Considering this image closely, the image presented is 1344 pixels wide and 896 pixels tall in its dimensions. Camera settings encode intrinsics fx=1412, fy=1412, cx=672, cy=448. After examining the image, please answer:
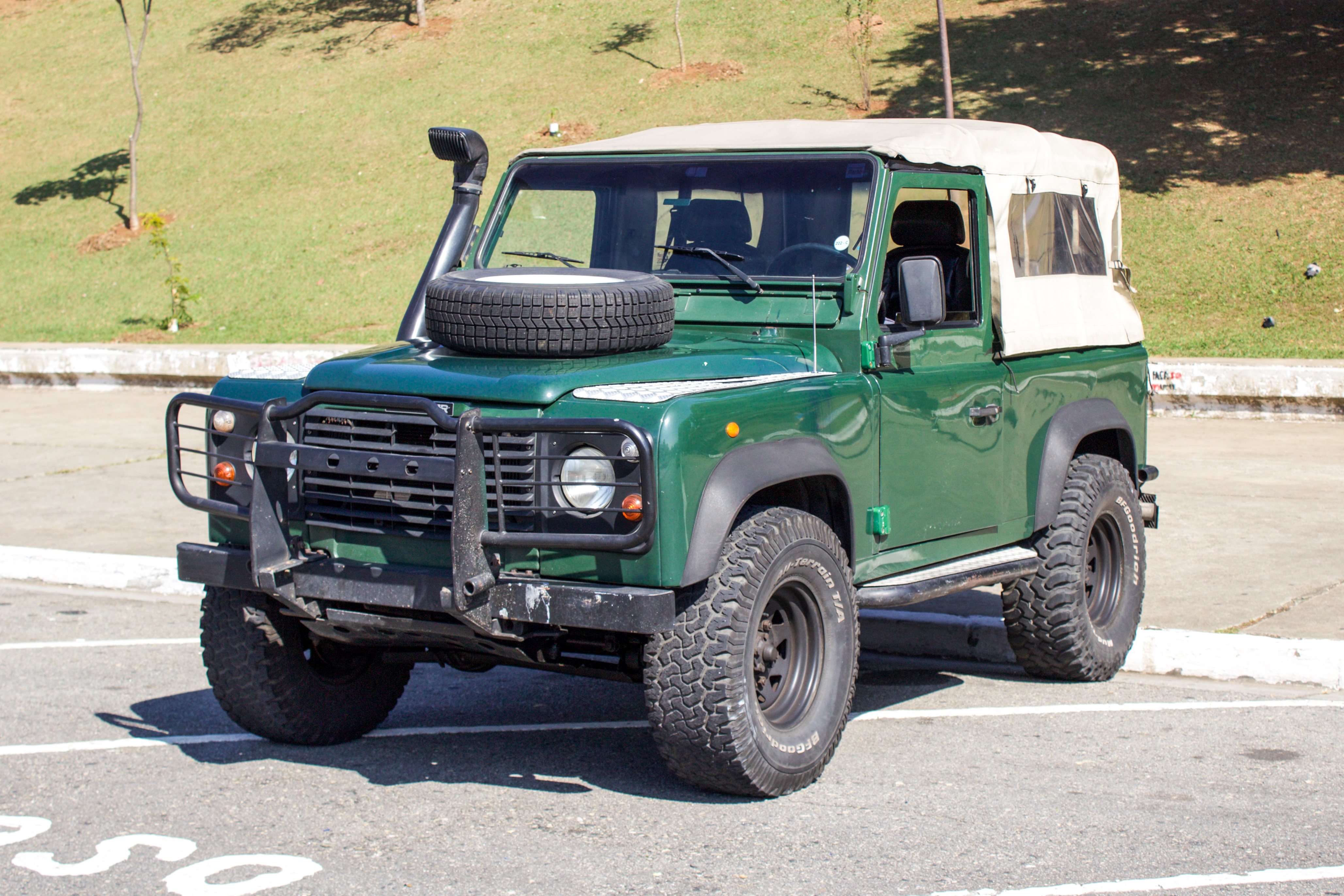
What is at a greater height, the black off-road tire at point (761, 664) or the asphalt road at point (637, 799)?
the black off-road tire at point (761, 664)

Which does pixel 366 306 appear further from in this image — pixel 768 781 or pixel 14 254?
pixel 768 781

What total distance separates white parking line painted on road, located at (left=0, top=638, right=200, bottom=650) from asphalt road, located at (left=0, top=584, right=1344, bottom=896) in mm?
531

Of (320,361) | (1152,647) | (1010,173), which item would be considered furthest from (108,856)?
(320,361)

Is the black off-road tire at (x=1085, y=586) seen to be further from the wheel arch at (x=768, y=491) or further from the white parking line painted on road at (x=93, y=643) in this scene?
the white parking line painted on road at (x=93, y=643)

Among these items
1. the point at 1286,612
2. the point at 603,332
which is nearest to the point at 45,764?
the point at 603,332

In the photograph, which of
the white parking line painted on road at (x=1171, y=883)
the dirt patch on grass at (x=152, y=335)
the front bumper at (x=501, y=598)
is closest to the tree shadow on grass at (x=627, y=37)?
the dirt patch on grass at (x=152, y=335)

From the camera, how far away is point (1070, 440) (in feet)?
19.7

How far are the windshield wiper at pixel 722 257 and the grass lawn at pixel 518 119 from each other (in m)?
12.3

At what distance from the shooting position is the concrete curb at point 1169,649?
6.00 m

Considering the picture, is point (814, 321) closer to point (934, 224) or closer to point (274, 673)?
point (934, 224)

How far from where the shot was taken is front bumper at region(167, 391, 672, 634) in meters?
3.96

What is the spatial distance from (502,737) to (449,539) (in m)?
1.43

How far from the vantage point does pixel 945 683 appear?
6.23 meters

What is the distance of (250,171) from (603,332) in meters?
28.2
